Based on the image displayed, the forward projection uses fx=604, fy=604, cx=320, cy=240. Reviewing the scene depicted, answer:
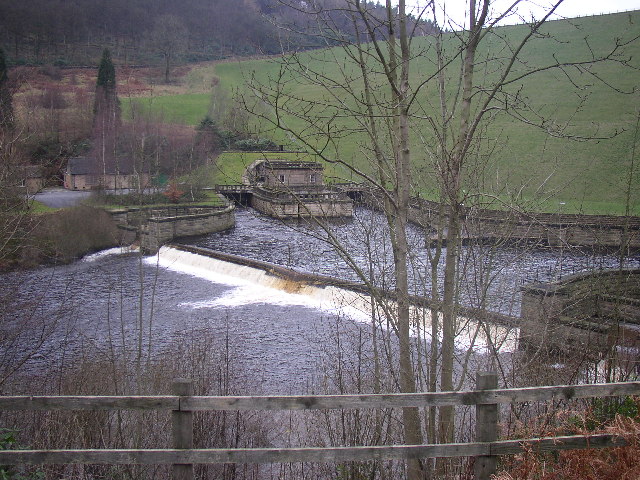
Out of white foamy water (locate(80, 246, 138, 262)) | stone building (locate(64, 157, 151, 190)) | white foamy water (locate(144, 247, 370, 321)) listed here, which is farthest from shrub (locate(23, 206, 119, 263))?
stone building (locate(64, 157, 151, 190))

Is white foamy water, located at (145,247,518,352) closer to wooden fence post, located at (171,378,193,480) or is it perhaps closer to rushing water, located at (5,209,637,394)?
rushing water, located at (5,209,637,394)

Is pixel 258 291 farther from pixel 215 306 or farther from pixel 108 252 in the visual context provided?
pixel 108 252

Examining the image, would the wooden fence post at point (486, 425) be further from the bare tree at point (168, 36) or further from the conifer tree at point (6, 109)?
the bare tree at point (168, 36)

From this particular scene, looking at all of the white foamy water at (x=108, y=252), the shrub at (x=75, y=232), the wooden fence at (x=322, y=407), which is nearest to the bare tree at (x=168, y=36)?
the shrub at (x=75, y=232)

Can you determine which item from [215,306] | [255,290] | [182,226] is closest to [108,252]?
[182,226]

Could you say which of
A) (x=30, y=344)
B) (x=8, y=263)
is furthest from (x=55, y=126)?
(x=30, y=344)

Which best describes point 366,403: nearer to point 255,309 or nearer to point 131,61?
point 255,309

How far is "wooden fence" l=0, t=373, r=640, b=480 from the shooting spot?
4.25m

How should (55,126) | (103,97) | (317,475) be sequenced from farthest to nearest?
(103,97), (55,126), (317,475)

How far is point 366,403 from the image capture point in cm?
428

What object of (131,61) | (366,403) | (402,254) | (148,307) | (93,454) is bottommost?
(148,307)

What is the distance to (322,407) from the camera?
4.24 metres

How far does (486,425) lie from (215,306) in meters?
17.9

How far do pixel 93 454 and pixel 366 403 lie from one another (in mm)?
2009
